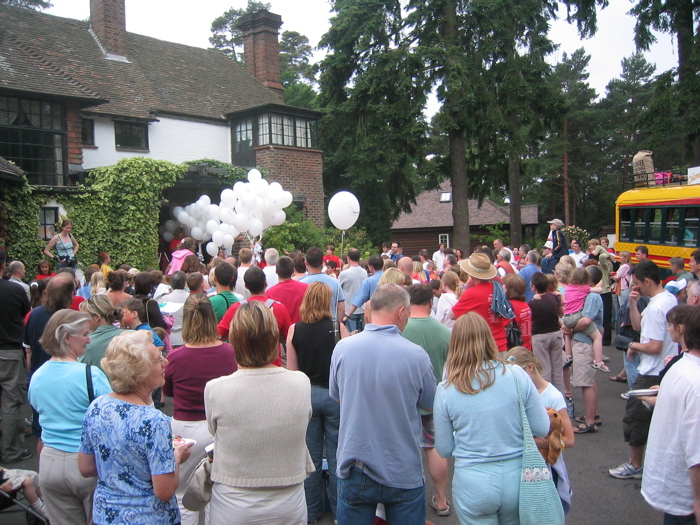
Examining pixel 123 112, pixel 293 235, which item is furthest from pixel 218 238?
pixel 123 112

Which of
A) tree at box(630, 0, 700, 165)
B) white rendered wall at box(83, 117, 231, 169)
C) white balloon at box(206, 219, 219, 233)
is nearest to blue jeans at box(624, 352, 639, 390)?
white balloon at box(206, 219, 219, 233)

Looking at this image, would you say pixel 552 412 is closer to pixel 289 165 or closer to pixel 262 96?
pixel 289 165

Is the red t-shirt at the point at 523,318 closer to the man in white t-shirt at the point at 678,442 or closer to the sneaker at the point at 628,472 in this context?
the sneaker at the point at 628,472

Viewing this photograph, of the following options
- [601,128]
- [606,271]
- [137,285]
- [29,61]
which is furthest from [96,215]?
[601,128]

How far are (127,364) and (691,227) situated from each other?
12660 mm

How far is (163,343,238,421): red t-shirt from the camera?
3.63m

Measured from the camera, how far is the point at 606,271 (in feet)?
36.6

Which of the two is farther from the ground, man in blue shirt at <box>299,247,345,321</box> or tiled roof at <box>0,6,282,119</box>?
tiled roof at <box>0,6,282,119</box>

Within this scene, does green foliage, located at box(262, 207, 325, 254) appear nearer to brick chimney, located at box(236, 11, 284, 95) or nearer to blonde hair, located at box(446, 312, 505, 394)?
brick chimney, located at box(236, 11, 284, 95)

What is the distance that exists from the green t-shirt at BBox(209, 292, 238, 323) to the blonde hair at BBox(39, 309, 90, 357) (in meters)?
1.96

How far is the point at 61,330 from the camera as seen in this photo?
3447mm

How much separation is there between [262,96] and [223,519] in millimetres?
23313

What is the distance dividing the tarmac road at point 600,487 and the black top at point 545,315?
122 centimetres

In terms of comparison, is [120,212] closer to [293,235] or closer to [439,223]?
[293,235]
